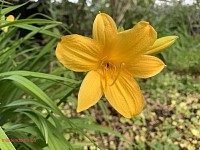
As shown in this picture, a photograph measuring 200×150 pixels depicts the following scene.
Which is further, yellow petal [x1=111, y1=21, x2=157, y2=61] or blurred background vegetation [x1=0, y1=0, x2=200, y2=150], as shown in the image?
blurred background vegetation [x1=0, y1=0, x2=200, y2=150]

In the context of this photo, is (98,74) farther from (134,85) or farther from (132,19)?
(132,19)

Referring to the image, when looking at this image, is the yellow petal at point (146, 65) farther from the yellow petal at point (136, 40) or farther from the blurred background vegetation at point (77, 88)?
the blurred background vegetation at point (77, 88)

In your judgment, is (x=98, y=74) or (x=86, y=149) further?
(x=86, y=149)

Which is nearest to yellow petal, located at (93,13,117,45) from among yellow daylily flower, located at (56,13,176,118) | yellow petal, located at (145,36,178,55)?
yellow daylily flower, located at (56,13,176,118)

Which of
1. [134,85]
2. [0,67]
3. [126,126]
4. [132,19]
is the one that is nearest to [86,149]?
[126,126]

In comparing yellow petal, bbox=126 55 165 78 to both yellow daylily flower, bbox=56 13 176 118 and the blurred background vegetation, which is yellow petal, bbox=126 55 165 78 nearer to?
yellow daylily flower, bbox=56 13 176 118

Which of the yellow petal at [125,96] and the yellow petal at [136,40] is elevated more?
the yellow petal at [136,40]

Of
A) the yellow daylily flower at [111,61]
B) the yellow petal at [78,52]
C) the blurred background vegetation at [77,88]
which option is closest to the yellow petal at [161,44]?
the yellow daylily flower at [111,61]
